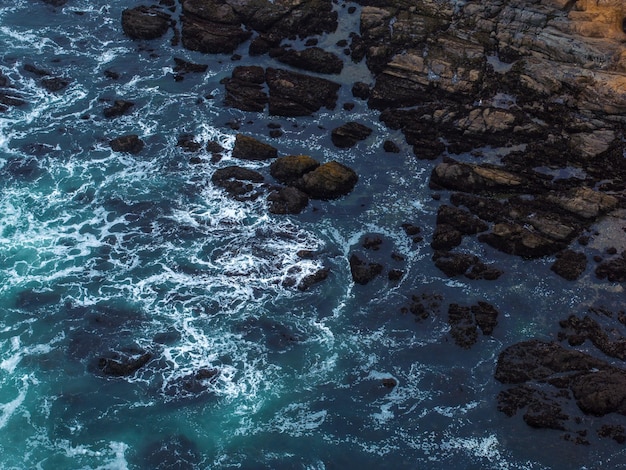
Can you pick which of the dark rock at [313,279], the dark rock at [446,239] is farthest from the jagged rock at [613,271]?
the dark rock at [313,279]

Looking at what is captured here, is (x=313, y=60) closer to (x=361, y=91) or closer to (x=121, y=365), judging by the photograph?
(x=361, y=91)

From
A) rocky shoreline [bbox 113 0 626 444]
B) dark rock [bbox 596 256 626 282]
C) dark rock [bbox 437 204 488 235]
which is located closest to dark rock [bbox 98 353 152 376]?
rocky shoreline [bbox 113 0 626 444]

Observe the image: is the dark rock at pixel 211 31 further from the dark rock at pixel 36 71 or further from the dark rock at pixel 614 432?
the dark rock at pixel 614 432

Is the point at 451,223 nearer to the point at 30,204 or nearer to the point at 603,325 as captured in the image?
the point at 603,325

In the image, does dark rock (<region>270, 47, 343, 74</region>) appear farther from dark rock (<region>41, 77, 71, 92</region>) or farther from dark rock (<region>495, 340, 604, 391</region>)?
dark rock (<region>495, 340, 604, 391</region>)

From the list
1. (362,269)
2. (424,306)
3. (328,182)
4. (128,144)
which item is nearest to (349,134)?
(328,182)

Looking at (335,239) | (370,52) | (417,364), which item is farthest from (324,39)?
(417,364)
